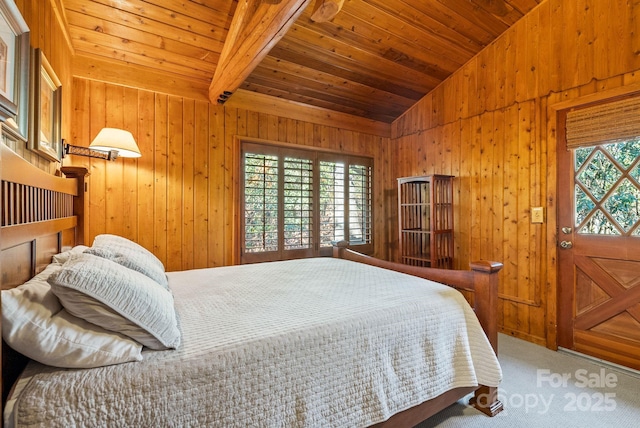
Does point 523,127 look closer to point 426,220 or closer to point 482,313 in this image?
point 426,220

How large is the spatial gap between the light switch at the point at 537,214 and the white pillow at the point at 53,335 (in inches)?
127

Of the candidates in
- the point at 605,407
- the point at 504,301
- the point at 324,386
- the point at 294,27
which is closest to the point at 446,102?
the point at 294,27

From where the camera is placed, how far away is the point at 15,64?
1325 millimetres

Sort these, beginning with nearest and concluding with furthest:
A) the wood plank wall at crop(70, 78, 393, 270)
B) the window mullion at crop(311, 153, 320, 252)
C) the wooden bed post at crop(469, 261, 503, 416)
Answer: the wooden bed post at crop(469, 261, 503, 416), the wood plank wall at crop(70, 78, 393, 270), the window mullion at crop(311, 153, 320, 252)

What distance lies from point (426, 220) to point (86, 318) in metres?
3.55

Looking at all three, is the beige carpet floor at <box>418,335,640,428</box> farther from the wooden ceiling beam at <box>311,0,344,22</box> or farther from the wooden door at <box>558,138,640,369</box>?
the wooden ceiling beam at <box>311,0,344,22</box>

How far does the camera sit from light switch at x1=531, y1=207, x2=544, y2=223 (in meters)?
2.83

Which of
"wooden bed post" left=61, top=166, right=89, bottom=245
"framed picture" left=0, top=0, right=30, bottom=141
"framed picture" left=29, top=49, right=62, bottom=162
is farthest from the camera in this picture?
"wooden bed post" left=61, top=166, right=89, bottom=245

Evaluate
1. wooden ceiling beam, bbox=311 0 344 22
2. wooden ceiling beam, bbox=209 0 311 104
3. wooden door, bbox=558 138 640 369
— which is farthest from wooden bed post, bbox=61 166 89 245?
wooden door, bbox=558 138 640 369

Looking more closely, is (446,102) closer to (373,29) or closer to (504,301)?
(373,29)

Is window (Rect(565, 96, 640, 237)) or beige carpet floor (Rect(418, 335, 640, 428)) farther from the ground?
window (Rect(565, 96, 640, 237))

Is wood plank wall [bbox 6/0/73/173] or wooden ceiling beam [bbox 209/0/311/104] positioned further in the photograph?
wooden ceiling beam [bbox 209/0/311/104]

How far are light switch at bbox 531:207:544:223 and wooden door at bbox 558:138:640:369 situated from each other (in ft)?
0.43

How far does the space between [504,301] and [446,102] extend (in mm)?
2305
